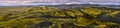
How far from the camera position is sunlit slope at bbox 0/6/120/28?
0.93 m

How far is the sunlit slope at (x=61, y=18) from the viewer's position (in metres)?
0.93

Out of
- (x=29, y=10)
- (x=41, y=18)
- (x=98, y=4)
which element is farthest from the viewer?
(x=98, y=4)

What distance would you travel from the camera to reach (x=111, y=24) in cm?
94

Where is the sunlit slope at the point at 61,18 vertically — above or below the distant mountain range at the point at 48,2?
above

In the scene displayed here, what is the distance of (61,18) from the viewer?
3.38ft

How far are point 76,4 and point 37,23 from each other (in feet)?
1.48

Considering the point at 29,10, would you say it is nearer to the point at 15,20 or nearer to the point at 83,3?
the point at 15,20

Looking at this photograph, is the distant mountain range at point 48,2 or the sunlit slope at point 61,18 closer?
the sunlit slope at point 61,18

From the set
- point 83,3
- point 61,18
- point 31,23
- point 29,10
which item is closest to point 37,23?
point 31,23

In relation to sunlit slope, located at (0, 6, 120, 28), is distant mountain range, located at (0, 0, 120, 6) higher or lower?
lower

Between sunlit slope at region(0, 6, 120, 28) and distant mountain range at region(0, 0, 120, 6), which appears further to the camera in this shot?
distant mountain range at region(0, 0, 120, 6)

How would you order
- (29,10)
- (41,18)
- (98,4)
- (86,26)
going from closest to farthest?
(86,26) → (41,18) → (29,10) → (98,4)

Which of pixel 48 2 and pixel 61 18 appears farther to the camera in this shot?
pixel 48 2

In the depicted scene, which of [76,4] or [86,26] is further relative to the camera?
[76,4]
